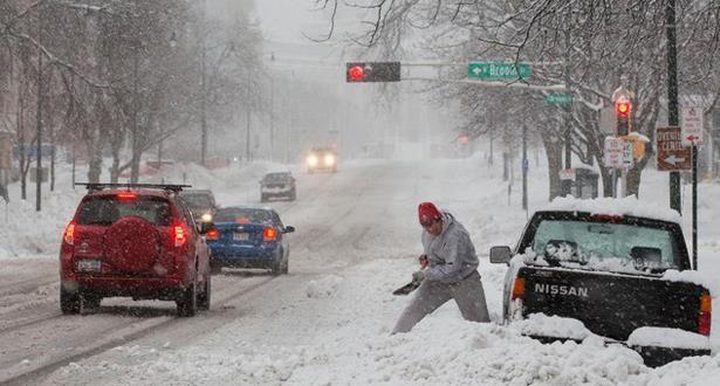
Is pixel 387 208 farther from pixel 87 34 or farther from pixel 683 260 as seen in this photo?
pixel 683 260

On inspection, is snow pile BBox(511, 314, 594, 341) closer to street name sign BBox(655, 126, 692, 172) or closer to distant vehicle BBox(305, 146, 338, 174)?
street name sign BBox(655, 126, 692, 172)

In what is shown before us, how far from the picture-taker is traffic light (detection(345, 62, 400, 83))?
3359 cm

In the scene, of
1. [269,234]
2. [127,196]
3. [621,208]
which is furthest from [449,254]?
[269,234]

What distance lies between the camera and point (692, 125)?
62.0 feet

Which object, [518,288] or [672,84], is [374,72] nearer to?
[672,84]

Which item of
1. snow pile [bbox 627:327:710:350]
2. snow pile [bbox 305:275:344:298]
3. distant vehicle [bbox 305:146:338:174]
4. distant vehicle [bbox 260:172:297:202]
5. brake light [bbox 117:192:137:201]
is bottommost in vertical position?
snow pile [bbox 305:275:344:298]

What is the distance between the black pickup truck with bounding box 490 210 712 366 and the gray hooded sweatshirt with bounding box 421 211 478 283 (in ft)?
3.88

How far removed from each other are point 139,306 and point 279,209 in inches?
1563

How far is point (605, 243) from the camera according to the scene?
1020 cm

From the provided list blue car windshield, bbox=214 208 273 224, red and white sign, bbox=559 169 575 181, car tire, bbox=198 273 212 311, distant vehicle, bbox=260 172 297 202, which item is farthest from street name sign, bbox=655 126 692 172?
distant vehicle, bbox=260 172 297 202

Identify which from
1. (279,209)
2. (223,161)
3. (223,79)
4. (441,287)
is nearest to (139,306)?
(441,287)

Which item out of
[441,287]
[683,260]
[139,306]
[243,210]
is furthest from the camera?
[243,210]

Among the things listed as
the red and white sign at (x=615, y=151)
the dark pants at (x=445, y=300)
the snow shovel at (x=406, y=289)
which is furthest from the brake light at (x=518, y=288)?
the red and white sign at (x=615, y=151)

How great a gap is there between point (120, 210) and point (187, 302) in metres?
1.54
